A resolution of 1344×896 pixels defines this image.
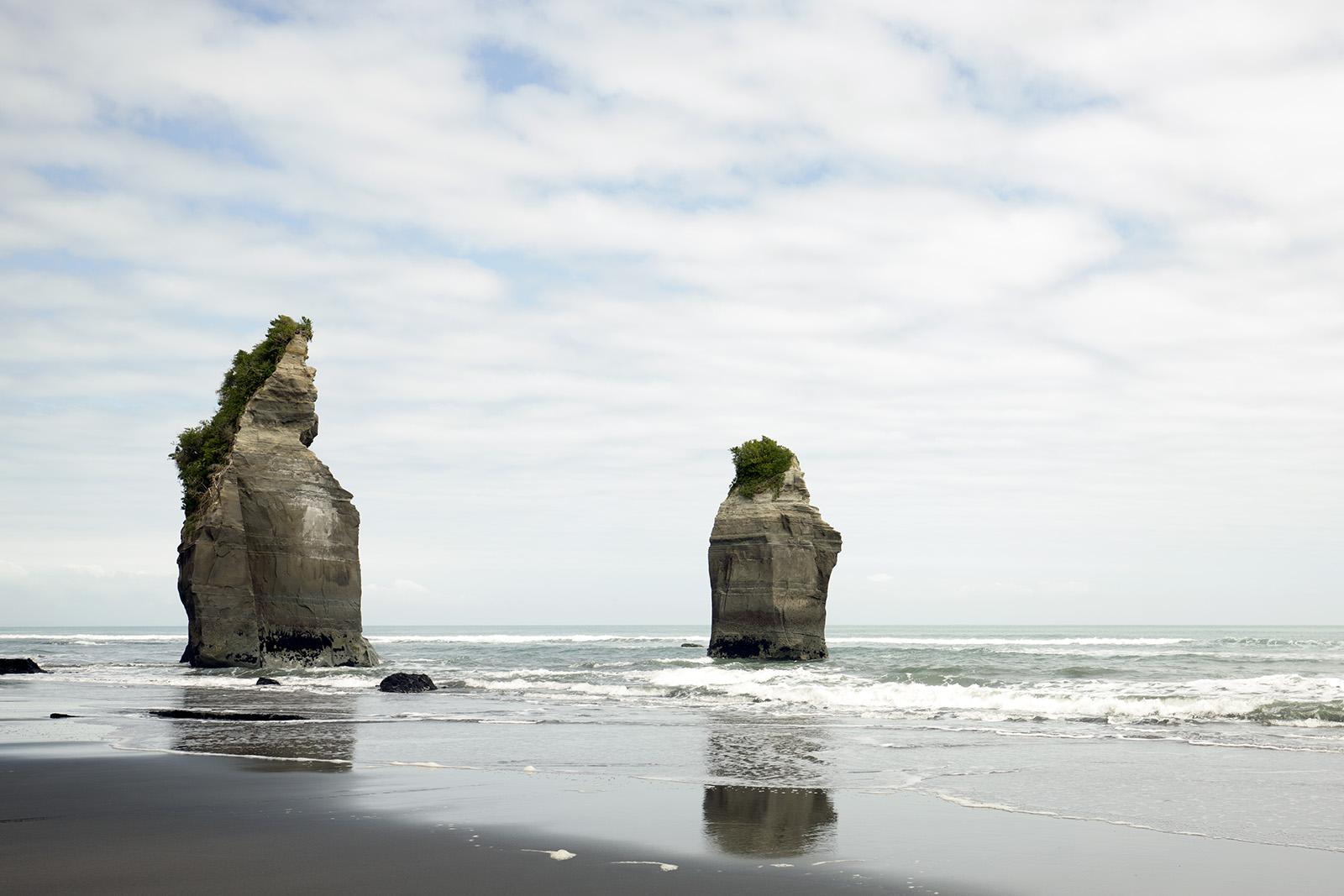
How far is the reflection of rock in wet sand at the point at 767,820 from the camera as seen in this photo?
770 cm

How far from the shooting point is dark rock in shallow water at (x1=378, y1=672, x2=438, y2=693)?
87.0 ft

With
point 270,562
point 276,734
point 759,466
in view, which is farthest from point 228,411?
point 276,734

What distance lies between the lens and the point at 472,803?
957 centimetres

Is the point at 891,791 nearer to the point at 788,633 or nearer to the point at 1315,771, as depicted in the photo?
the point at 1315,771

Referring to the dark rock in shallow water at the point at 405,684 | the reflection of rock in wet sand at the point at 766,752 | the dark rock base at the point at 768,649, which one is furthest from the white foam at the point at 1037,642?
the reflection of rock in wet sand at the point at 766,752

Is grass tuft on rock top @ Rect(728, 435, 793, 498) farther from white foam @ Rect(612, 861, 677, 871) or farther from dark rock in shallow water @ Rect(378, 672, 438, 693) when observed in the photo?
white foam @ Rect(612, 861, 677, 871)

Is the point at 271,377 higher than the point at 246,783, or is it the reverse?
the point at 271,377

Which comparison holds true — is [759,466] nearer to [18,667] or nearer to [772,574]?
[772,574]

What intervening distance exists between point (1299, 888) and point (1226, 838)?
163 centimetres

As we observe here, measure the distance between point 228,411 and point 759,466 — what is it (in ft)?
78.2

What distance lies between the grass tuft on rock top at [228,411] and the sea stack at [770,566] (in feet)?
68.0

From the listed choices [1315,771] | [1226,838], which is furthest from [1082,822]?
[1315,771]

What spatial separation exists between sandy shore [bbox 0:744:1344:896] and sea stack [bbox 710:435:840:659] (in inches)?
1242

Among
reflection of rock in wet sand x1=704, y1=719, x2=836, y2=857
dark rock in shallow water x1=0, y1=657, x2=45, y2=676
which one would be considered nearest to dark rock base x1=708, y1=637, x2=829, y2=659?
reflection of rock in wet sand x1=704, y1=719, x2=836, y2=857
